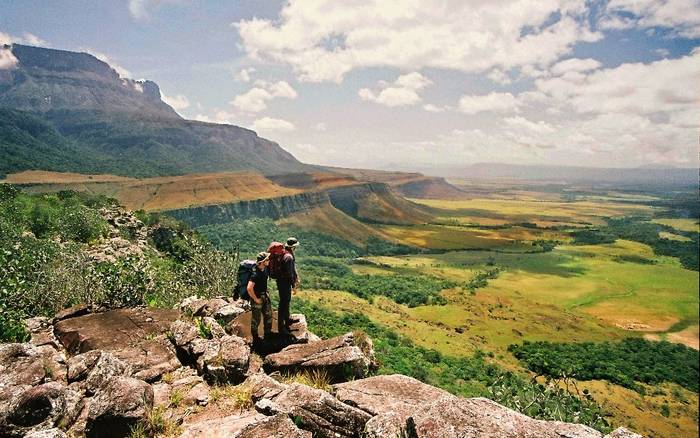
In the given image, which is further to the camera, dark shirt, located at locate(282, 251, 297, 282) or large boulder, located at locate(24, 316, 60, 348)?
large boulder, located at locate(24, 316, 60, 348)

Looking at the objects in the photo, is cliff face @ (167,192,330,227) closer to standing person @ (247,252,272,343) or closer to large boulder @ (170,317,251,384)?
large boulder @ (170,317,251,384)

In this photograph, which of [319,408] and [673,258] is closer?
[319,408]

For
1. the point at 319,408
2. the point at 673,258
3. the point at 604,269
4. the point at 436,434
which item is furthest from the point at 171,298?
the point at 673,258

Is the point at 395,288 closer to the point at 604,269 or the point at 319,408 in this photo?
the point at 604,269

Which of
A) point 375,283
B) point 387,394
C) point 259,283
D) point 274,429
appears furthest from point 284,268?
point 375,283

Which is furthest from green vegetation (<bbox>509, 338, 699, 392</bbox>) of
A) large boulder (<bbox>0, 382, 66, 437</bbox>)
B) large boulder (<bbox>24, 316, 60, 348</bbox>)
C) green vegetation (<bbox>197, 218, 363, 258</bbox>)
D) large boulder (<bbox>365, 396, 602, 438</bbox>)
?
green vegetation (<bbox>197, 218, 363, 258</bbox>)

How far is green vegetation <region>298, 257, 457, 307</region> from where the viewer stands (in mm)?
94062

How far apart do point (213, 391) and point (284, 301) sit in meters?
3.39

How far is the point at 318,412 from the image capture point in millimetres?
8453

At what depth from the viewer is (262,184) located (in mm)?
197750

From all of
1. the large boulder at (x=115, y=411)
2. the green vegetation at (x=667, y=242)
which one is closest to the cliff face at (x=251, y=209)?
the green vegetation at (x=667, y=242)

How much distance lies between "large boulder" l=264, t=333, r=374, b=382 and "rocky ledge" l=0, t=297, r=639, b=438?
0.03 meters

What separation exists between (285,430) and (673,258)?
7230 inches

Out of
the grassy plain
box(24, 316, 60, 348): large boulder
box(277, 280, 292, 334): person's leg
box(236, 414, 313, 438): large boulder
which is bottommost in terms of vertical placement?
the grassy plain
